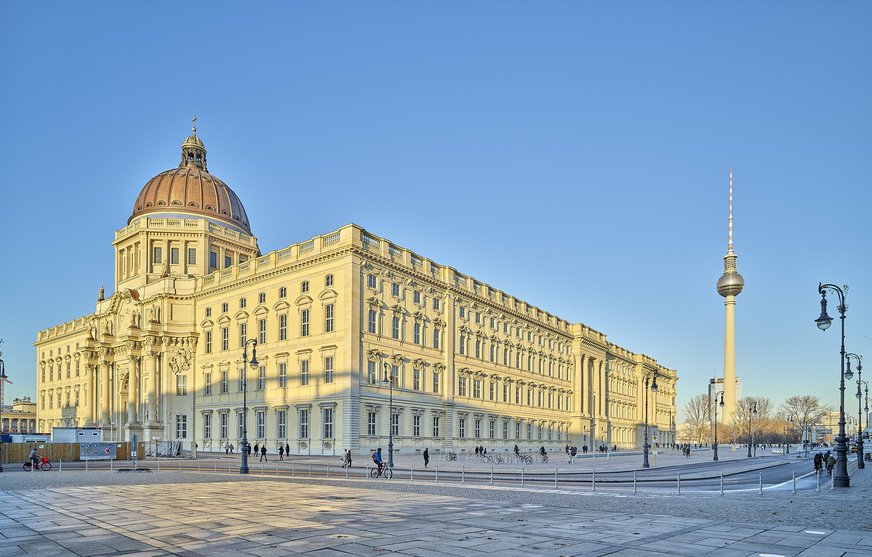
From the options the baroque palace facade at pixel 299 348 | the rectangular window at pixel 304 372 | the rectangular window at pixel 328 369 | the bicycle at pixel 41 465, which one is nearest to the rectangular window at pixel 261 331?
the baroque palace facade at pixel 299 348

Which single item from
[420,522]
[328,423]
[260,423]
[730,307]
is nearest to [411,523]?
[420,522]

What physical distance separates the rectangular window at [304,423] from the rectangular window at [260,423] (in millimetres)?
5867

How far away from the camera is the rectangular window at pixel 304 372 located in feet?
201

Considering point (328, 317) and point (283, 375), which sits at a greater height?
point (328, 317)

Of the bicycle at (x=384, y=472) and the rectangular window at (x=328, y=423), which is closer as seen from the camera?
the bicycle at (x=384, y=472)

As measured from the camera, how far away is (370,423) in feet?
192

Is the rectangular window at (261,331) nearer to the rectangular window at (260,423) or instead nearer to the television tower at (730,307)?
the rectangular window at (260,423)

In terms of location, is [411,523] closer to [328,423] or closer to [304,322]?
[328,423]

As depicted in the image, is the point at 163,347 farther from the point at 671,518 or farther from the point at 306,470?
the point at 671,518

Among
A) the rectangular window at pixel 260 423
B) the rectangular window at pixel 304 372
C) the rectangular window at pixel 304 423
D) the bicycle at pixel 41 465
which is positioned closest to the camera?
the bicycle at pixel 41 465

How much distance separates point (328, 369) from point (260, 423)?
450 inches

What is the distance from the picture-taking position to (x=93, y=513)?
1830 centimetres

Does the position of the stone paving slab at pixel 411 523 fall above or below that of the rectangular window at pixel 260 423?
above

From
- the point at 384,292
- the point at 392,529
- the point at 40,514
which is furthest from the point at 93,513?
the point at 384,292
